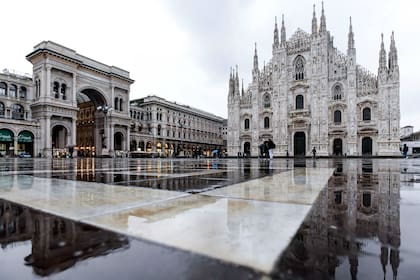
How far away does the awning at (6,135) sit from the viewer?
107 feet

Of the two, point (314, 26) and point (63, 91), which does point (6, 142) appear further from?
point (314, 26)

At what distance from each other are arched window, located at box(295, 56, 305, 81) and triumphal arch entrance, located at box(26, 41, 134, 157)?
30374 millimetres

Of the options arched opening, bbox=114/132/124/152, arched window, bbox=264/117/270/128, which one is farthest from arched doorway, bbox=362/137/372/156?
arched opening, bbox=114/132/124/152

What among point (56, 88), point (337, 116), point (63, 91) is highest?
point (56, 88)

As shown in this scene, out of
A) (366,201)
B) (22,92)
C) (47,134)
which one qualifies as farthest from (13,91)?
(366,201)

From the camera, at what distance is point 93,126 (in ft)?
154

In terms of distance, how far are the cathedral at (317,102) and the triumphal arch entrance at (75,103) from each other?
68.0 feet

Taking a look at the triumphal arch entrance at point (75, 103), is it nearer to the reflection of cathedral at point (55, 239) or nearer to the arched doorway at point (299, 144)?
the arched doorway at point (299, 144)

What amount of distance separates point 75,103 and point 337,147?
39.6m

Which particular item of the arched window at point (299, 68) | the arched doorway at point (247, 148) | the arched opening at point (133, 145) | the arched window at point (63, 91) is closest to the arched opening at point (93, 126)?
the arched window at point (63, 91)

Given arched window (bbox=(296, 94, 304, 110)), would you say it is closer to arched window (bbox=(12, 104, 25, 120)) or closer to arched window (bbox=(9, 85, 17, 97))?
arched window (bbox=(12, 104, 25, 120))

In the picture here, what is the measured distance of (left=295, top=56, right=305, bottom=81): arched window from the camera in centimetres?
3650

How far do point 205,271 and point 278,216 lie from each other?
36.8 inches

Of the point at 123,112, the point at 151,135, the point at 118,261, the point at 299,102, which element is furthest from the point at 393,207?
the point at 151,135
